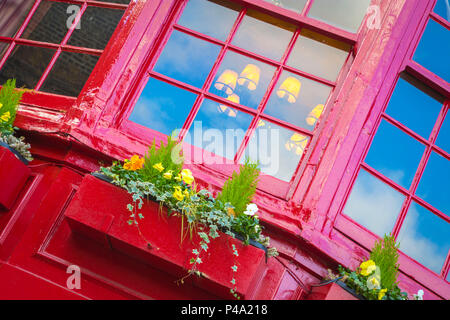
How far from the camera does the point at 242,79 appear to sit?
3.08 meters

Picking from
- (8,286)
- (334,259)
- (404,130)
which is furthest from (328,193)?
(8,286)

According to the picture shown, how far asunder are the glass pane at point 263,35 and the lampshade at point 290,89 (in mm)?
206

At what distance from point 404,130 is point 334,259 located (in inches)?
49.3

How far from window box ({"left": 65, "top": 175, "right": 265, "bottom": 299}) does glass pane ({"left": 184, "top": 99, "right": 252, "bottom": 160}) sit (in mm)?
834

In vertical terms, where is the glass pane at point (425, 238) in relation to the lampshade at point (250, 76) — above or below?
below

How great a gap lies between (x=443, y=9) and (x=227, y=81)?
1.99m

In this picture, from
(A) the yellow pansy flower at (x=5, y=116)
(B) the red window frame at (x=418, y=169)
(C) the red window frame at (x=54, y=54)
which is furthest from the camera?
(C) the red window frame at (x=54, y=54)

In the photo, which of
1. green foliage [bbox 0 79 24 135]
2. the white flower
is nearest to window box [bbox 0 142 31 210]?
green foliage [bbox 0 79 24 135]

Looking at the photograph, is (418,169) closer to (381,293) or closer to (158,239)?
→ (381,293)

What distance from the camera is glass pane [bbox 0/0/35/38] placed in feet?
11.3

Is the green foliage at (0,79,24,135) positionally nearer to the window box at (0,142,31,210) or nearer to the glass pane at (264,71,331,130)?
the window box at (0,142,31,210)

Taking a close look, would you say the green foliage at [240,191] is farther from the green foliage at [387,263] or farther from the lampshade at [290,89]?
the lampshade at [290,89]

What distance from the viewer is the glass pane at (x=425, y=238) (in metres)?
2.96

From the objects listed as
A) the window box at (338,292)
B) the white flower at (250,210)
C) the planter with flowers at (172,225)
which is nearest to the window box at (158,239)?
the planter with flowers at (172,225)
